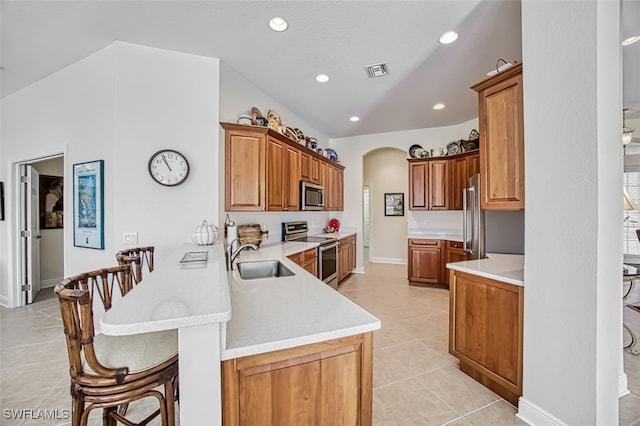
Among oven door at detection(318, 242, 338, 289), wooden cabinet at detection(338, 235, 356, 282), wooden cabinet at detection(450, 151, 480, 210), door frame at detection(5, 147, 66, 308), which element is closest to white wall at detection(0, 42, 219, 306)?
door frame at detection(5, 147, 66, 308)

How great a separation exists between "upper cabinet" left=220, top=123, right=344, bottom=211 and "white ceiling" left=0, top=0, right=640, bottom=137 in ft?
1.95

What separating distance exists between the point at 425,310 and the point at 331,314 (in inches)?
122

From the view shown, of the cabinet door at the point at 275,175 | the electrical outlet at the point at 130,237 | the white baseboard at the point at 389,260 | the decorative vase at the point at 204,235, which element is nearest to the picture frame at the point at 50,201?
the electrical outlet at the point at 130,237

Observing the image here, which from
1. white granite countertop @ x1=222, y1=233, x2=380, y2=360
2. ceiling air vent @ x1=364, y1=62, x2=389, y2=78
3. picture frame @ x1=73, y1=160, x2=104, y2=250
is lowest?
white granite countertop @ x1=222, y1=233, x2=380, y2=360

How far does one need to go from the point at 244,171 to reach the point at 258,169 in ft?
0.53

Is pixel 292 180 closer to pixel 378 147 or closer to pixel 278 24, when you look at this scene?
pixel 278 24

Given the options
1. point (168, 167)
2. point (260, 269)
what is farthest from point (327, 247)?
point (168, 167)

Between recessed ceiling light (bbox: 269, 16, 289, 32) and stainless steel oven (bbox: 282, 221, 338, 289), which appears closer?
recessed ceiling light (bbox: 269, 16, 289, 32)

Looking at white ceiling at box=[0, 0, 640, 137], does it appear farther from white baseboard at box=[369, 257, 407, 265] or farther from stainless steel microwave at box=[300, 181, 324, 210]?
white baseboard at box=[369, 257, 407, 265]

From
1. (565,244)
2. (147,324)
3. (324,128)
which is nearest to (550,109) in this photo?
(565,244)

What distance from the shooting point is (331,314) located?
1.21 metres

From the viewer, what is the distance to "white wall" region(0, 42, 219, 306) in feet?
8.92

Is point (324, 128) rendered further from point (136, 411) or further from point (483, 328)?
point (136, 411)

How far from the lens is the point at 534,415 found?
1.70 metres
